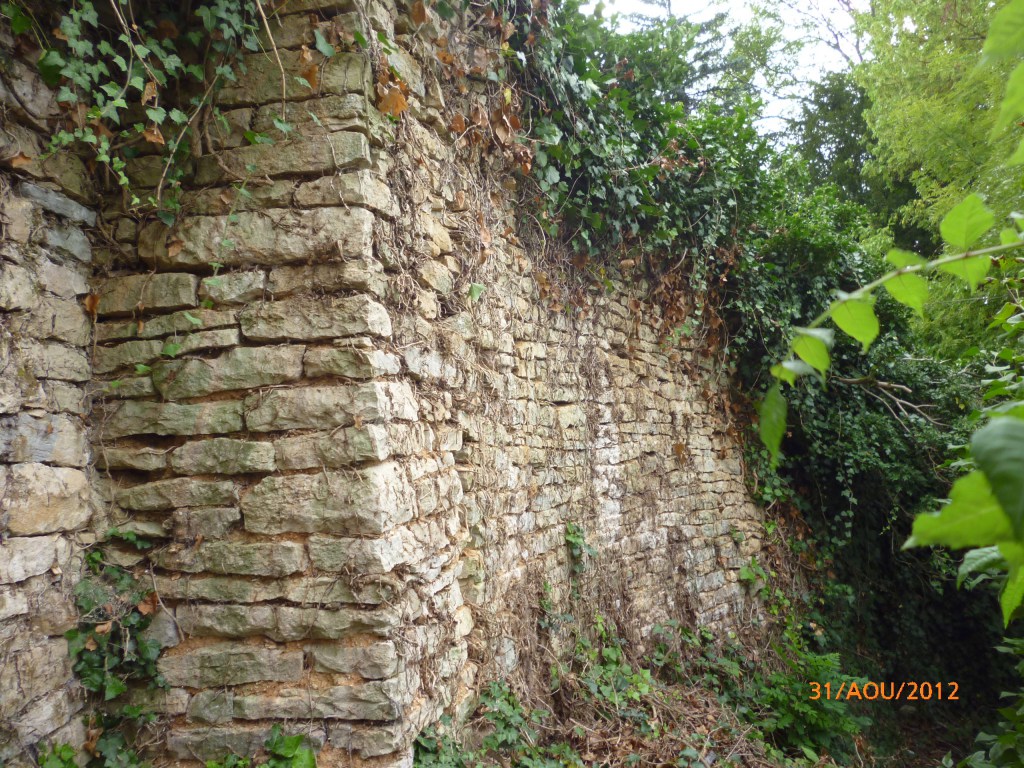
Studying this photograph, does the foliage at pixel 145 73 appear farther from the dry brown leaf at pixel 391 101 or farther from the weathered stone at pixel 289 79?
the dry brown leaf at pixel 391 101

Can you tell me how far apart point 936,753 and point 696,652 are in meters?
3.00

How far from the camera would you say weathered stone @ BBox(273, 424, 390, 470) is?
246 cm

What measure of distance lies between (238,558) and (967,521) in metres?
2.41

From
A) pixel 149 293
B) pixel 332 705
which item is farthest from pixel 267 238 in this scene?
pixel 332 705

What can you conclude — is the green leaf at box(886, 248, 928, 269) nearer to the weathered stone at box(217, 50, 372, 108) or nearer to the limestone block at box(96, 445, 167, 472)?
the weathered stone at box(217, 50, 372, 108)

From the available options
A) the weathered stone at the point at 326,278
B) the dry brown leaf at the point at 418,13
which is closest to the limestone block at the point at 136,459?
the weathered stone at the point at 326,278

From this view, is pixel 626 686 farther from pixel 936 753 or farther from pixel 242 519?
pixel 936 753

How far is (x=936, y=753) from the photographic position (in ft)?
21.1

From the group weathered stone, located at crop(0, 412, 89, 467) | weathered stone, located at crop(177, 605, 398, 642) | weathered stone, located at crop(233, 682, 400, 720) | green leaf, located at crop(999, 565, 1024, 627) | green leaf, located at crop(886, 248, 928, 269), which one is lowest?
weathered stone, located at crop(233, 682, 400, 720)

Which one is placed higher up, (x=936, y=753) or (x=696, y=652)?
(x=696, y=652)

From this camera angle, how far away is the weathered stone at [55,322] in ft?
7.46

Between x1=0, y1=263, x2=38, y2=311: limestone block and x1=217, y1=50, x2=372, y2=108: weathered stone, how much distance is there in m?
0.93

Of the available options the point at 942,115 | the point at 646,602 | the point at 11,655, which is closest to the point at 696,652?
the point at 646,602

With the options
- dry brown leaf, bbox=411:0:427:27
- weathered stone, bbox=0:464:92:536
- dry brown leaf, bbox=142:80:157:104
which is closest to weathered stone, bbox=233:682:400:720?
weathered stone, bbox=0:464:92:536
